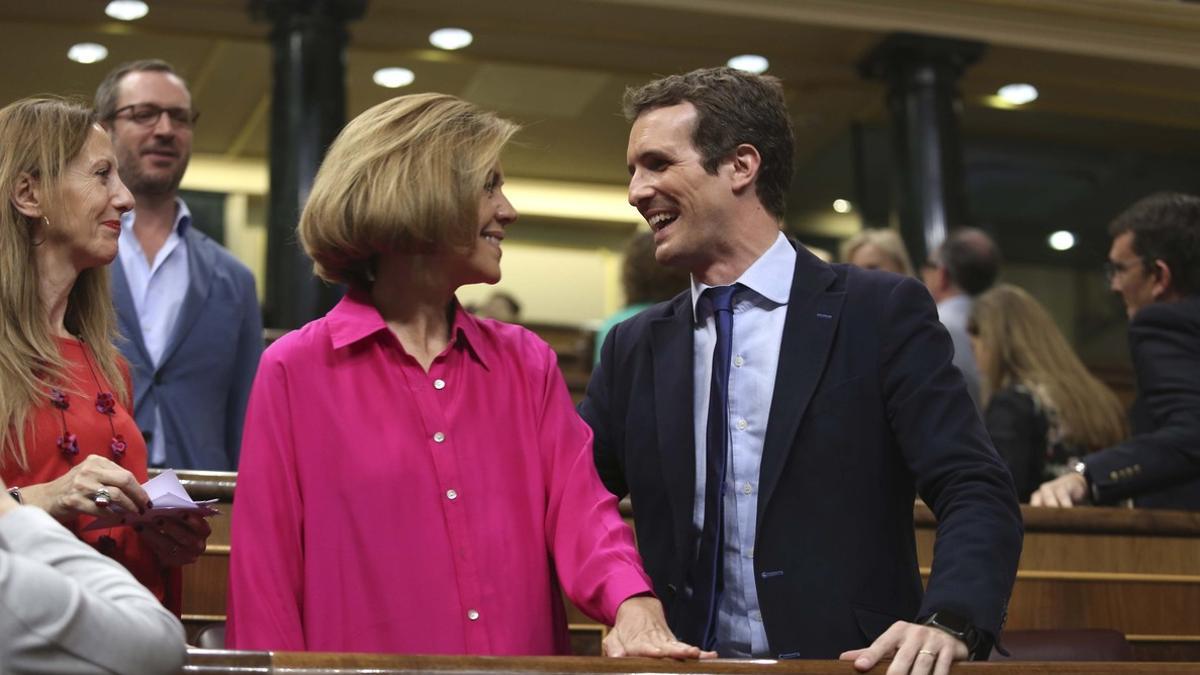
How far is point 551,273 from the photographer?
37.4ft

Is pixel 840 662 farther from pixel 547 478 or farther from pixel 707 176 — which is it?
pixel 707 176

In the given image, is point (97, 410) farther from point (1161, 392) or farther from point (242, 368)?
point (1161, 392)

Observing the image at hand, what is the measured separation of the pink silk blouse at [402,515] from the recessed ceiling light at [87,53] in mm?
6769

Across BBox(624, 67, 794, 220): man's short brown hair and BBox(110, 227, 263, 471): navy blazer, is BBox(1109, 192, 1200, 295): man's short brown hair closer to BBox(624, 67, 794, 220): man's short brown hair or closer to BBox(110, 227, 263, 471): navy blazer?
BBox(624, 67, 794, 220): man's short brown hair

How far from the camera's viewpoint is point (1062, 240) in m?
10.5

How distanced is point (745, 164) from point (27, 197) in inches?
42.5

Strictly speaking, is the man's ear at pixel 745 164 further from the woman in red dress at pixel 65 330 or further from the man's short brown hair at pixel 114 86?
the man's short brown hair at pixel 114 86

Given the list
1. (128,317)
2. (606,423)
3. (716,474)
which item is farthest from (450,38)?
(716,474)

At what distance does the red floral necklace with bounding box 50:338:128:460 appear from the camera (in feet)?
7.12

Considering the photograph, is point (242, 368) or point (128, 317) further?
point (242, 368)

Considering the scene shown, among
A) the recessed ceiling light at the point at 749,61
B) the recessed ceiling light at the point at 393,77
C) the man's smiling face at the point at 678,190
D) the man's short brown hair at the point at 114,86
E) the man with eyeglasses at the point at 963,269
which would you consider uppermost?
the recessed ceiling light at the point at 393,77

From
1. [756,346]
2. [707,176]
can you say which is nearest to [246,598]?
[756,346]

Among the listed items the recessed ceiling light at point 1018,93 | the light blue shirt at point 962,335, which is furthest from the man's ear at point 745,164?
the recessed ceiling light at point 1018,93

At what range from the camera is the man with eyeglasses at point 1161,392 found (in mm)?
3363
